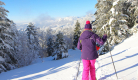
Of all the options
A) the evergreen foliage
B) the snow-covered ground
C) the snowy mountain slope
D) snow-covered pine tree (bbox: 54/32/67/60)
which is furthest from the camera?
snow-covered pine tree (bbox: 54/32/67/60)

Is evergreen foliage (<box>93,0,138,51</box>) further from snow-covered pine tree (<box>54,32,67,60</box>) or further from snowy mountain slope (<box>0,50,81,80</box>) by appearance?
snow-covered pine tree (<box>54,32,67,60</box>)

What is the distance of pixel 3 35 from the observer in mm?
9422

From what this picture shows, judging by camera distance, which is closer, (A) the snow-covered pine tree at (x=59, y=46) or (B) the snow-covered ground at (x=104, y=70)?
(B) the snow-covered ground at (x=104, y=70)

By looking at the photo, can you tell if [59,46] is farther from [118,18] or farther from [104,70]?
[104,70]

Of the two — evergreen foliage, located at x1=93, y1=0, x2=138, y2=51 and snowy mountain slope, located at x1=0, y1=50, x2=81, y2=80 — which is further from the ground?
evergreen foliage, located at x1=93, y1=0, x2=138, y2=51

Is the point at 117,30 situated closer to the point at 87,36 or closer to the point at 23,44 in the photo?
the point at 87,36

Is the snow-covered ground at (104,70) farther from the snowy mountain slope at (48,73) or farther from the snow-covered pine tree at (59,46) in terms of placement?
the snow-covered pine tree at (59,46)

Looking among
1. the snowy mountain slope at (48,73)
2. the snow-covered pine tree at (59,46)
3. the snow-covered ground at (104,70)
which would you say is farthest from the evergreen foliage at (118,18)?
the snow-covered pine tree at (59,46)

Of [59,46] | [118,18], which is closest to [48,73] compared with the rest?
[118,18]

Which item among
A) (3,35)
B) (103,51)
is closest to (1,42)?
(3,35)

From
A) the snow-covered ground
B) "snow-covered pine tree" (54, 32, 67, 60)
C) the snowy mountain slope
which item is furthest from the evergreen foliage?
"snow-covered pine tree" (54, 32, 67, 60)

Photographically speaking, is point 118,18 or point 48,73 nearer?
point 48,73

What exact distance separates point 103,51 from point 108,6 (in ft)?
19.0

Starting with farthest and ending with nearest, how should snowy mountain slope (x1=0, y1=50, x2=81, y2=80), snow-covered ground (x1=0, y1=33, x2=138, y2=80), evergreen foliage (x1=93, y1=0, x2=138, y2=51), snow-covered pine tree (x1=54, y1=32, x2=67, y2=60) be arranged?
snow-covered pine tree (x1=54, y1=32, x2=67, y2=60) → evergreen foliage (x1=93, y1=0, x2=138, y2=51) → snowy mountain slope (x1=0, y1=50, x2=81, y2=80) → snow-covered ground (x1=0, y1=33, x2=138, y2=80)
